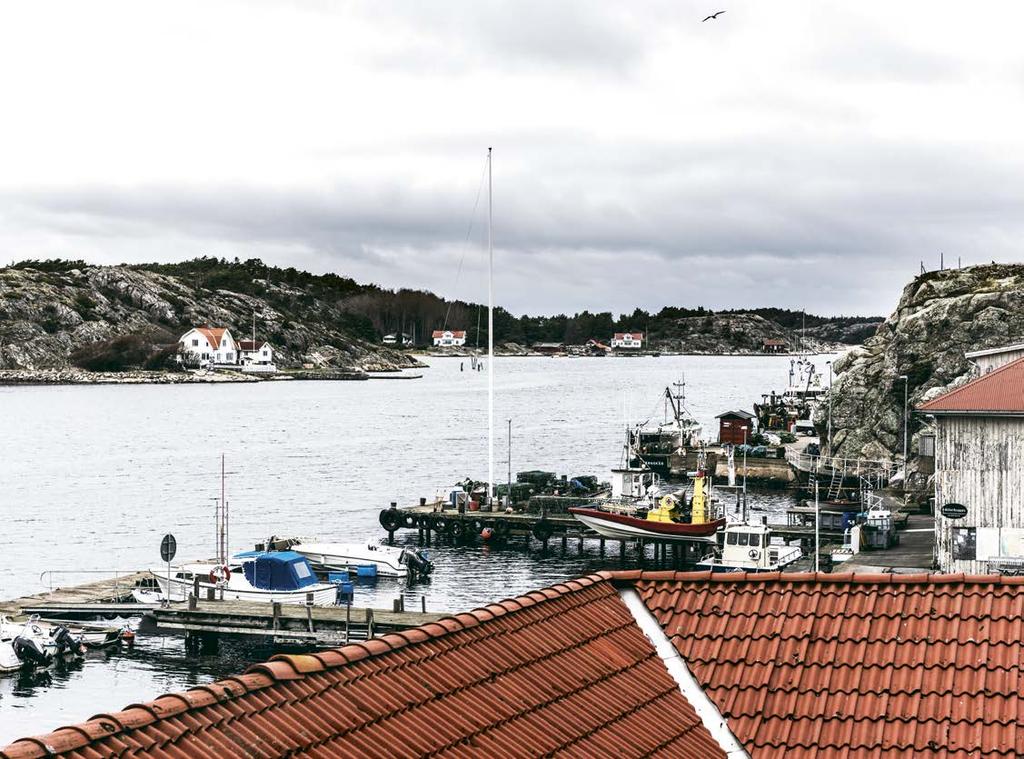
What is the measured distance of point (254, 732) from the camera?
7.63 m

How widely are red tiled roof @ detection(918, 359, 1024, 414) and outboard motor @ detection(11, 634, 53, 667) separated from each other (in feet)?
85.8

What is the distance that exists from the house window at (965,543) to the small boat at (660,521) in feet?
67.0

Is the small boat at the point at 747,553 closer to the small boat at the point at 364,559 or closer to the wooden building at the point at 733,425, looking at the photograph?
the small boat at the point at 364,559

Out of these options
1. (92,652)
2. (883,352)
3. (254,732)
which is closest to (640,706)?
(254,732)

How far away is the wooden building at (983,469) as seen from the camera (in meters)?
34.8

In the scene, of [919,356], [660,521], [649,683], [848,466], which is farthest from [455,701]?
[919,356]

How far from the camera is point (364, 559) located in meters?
54.8

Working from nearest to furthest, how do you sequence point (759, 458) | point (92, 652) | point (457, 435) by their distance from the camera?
point (92, 652)
point (759, 458)
point (457, 435)

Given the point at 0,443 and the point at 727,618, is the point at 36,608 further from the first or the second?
the point at 0,443

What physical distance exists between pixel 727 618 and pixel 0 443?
408ft

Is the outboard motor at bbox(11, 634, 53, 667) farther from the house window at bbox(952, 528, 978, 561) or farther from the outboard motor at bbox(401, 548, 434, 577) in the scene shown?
the house window at bbox(952, 528, 978, 561)

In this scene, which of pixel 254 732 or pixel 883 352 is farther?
pixel 883 352

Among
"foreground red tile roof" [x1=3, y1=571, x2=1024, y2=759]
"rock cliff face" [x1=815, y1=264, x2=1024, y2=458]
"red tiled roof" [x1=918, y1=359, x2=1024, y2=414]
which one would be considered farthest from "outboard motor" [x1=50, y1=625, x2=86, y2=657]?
"rock cliff face" [x1=815, y1=264, x2=1024, y2=458]

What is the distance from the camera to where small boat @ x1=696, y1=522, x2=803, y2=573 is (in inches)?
1998
